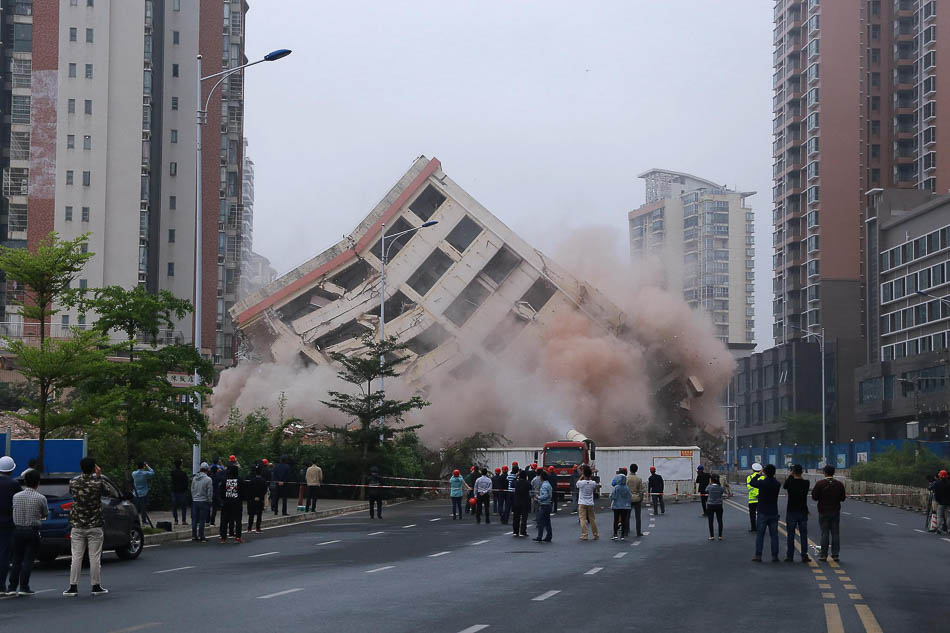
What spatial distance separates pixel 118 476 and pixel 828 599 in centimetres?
1922

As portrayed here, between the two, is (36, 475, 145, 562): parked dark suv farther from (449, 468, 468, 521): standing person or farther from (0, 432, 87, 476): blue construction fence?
(449, 468, 468, 521): standing person

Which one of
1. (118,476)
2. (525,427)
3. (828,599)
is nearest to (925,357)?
(525,427)

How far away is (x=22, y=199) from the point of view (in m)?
68.2

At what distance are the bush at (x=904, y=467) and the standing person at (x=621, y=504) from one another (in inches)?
1098

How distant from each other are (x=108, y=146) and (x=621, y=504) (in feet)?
173

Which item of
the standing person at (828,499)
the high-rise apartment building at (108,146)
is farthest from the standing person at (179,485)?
the high-rise apartment building at (108,146)

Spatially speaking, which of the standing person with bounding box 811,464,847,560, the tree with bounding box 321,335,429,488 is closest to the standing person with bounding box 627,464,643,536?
the standing person with bounding box 811,464,847,560

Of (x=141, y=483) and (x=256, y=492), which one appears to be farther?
(x=256, y=492)

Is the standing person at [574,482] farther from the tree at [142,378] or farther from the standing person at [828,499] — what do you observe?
the standing person at [828,499]

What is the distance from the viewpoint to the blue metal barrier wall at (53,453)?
27.2 m

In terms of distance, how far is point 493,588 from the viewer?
14773 millimetres

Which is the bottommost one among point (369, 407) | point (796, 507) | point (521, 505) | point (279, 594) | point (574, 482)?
point (574, 482)

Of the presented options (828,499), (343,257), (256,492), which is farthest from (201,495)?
(343,257)

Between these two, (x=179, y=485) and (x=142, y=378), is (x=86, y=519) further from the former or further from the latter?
(x=179, y=485)
